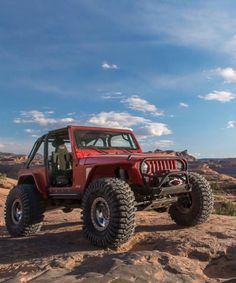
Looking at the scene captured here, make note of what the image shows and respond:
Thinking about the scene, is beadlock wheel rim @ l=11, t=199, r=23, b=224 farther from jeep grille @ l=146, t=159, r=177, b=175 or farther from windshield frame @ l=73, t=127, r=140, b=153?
jeep grille @ l=146, t=159, r=177, b=175

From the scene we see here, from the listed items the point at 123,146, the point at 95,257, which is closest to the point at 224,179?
the point at 123,146

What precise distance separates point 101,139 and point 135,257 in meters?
4.23

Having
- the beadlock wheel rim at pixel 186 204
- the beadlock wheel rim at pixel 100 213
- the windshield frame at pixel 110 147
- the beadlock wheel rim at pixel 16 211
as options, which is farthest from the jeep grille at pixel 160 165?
the beadlock wheel rim at pixel 16 211

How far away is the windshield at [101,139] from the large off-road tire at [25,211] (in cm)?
154

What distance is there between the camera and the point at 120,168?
7.71 metres

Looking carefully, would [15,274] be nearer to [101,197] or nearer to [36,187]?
[101,197]

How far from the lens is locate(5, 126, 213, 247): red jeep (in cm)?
693

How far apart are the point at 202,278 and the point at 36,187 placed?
17.4 ft

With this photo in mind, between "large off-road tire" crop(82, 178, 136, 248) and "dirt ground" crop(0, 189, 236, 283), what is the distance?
224mm

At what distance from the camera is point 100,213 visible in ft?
24.0

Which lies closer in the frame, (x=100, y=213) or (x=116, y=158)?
(x=100, y=213)

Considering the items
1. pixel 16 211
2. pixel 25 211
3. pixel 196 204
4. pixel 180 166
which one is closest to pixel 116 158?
pixel 180 166

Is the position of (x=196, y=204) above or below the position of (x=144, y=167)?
below

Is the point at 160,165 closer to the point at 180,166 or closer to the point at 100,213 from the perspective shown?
the point at 180,166
